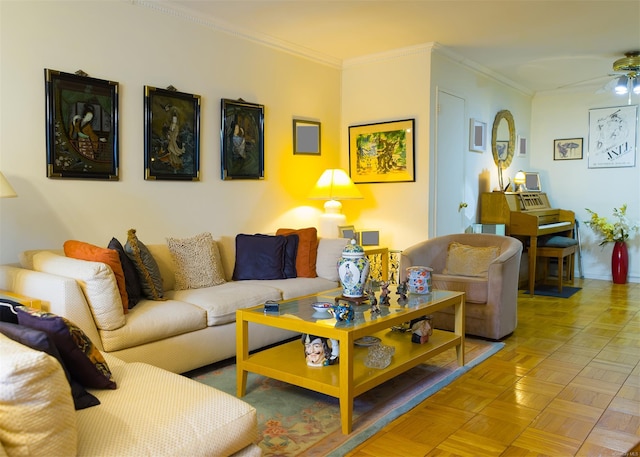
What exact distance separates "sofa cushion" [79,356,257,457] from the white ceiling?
9.45ft

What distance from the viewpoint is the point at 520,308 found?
4824 mm

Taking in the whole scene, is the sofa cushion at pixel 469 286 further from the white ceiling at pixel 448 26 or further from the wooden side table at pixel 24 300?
the wooden side table at pixel 24 300

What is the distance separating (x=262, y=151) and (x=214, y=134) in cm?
52

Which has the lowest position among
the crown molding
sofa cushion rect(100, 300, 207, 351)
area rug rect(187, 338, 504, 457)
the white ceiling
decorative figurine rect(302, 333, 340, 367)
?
area rug rect(187, 338, 504, 457)

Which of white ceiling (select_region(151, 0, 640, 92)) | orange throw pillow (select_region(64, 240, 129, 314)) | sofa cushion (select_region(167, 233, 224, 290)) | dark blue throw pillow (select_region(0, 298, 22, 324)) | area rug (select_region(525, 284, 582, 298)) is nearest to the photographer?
dark blue throw pillow (select_region(0, 298, 22, 324))

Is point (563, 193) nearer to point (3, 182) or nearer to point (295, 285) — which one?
point (295, 285)

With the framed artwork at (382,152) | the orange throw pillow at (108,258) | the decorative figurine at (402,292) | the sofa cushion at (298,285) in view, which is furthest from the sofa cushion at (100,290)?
the framed artwork at (382,152)

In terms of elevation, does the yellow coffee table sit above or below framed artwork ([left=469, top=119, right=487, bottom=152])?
below

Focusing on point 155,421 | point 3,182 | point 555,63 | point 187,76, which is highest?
point 555,63

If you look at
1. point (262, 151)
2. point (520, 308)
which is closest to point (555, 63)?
point (520, 308)

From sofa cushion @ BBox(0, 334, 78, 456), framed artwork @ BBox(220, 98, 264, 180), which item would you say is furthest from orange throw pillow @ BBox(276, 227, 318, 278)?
sofa cushion @ BBox(0, 334, 78, 456)

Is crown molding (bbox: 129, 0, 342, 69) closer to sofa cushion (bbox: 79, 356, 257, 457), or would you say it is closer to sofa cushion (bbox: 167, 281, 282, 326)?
sofa cushion (bbox: 167, 281, 282, 326)

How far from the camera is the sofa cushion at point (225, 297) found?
9.93ft

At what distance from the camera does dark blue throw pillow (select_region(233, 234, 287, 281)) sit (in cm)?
380
